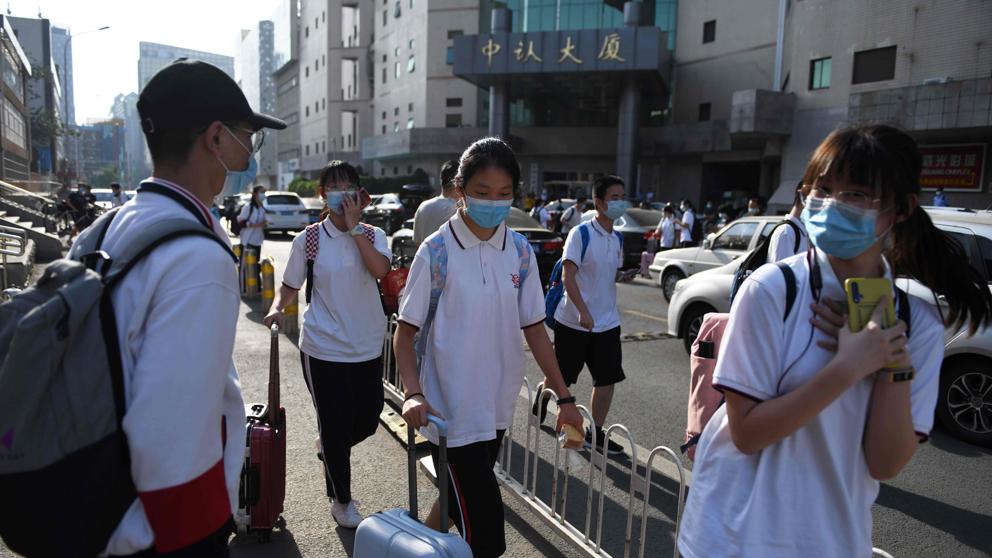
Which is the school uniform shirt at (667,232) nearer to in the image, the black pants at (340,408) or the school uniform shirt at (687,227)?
the school uniform shirt at (687,227)

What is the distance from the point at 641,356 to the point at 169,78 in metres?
6.94

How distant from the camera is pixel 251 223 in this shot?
11.8 meters

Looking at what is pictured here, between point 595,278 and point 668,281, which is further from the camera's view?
point 668,281

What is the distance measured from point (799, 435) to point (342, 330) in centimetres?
256

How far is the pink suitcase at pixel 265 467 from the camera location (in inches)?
129

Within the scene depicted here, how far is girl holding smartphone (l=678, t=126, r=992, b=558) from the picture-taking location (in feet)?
4.97

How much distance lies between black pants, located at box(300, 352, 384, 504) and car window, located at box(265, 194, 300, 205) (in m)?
21.7

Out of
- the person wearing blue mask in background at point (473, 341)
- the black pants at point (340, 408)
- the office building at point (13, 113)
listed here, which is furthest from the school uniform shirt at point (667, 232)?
the office building at point (13, 113)

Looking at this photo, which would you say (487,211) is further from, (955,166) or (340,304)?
(955,166)

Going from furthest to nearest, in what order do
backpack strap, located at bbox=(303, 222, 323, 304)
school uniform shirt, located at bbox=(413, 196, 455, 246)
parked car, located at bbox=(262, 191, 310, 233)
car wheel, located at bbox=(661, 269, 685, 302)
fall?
parked car, located at bbox=(262, 191, 310, 233) < car wheel, located at bbox=(661, 269, 685, 302) < school uniform shirt, located at bbox=(413, 196, 455, 246) < backpack strap, located at bbox=(303, 222, 323, 304)

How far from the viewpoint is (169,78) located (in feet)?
5.21

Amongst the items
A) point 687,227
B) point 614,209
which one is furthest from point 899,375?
point 687,227

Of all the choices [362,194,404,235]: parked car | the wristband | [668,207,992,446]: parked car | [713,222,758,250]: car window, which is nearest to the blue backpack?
[668,207,992,446]: parked car

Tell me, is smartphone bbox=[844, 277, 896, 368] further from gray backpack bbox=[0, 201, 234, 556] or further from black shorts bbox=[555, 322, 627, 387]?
black shorts bbox=[555, 322, 627, 387]
